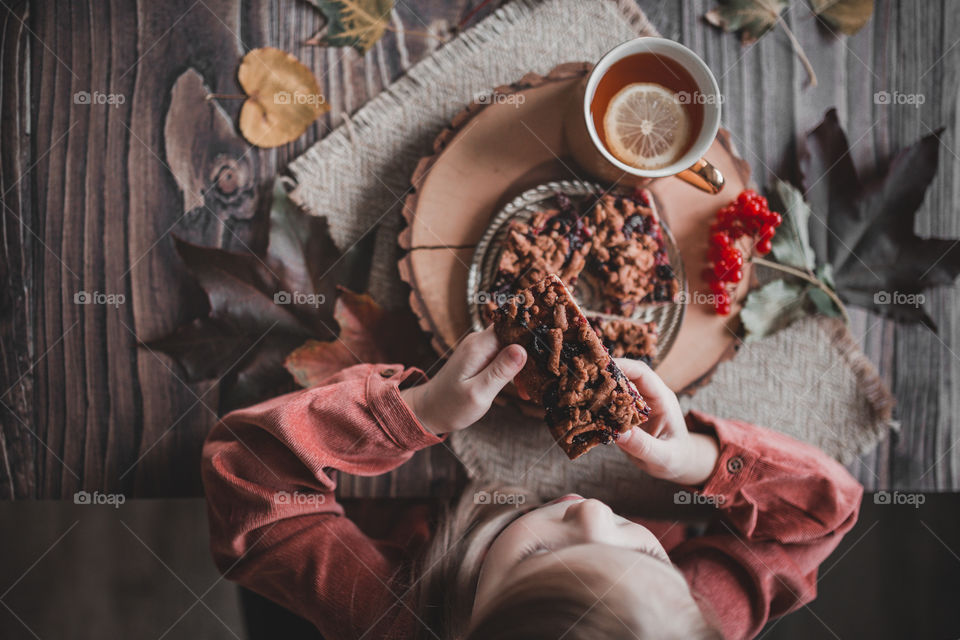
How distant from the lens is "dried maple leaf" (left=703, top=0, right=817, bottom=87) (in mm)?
1432

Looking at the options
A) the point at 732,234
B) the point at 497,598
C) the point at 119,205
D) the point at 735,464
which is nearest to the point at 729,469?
the point at 735,464

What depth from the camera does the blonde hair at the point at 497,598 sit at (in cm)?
78

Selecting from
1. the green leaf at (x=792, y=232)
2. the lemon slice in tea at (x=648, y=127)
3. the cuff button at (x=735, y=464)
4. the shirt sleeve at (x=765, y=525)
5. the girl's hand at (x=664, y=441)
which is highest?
the lemon slice in tea at (x=648, y=127)

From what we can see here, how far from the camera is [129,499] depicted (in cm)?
138

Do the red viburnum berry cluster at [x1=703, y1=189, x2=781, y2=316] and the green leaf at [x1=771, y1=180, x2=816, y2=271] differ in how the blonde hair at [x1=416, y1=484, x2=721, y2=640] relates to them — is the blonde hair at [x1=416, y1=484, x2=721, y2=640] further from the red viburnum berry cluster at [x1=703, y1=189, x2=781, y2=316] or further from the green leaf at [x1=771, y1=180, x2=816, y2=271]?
the green leaf at [x1=771, y1=180, x2=816, y2=271]

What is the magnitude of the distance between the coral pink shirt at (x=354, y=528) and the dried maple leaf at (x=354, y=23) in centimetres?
81

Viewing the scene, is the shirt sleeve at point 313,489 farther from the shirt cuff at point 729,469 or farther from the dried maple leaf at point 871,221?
the dried maple leaf at point 871,221

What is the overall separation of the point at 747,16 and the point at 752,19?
0.02m

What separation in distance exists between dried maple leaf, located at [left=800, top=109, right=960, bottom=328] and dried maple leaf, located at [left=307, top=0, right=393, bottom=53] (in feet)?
3.63

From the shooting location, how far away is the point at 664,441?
1129mm

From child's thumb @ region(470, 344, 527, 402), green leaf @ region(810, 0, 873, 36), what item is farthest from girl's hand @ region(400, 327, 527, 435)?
green leaf @ region(810, 0, 873, 36)

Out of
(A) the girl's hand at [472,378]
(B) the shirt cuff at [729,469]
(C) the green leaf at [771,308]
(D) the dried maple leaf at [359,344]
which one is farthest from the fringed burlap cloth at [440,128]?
(C) the green leaf at [771,308]

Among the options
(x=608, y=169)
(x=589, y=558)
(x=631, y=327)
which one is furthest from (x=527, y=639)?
(x=608, y=169)

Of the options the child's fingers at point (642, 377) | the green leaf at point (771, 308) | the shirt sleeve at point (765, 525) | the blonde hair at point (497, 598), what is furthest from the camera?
the green leaf at point (771, 308)
